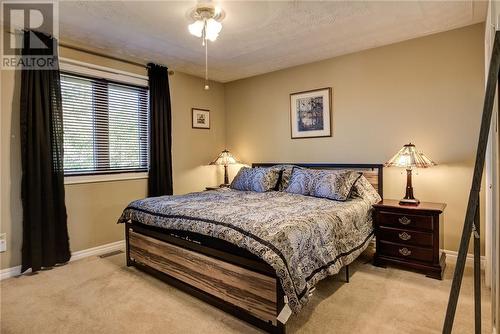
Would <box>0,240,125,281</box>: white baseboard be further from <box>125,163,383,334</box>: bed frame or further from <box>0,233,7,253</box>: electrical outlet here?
<box>125,163,383,334</box>: bed frame

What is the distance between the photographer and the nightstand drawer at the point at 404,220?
2.74 meters

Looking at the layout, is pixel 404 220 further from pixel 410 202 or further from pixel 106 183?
pixel 106 183

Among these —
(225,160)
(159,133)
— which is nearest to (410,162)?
(225,160)

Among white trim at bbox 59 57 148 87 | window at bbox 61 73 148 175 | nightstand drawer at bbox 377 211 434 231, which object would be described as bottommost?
nightstand drawer at bbox 377 211 434 231

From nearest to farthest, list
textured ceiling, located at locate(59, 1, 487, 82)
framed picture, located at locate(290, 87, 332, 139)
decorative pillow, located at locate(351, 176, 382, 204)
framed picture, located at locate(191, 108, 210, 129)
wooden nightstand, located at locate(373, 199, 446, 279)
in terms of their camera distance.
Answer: textured ceiling, located at locate(59, 1, 487, 82), wooden nightstand, located at locate(373, 199, 446, 279), decorative pillow, located at locate(351, 176, 382, 204), framed picture, located at locate(290, 87, 332, 139), framed picture, located at locate(191, 108, 210, 129)

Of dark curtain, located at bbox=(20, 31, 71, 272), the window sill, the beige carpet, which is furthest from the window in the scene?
the beige carpet

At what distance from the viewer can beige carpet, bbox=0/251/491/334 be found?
2.00 meters

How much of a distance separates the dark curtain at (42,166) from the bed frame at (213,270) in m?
0.78

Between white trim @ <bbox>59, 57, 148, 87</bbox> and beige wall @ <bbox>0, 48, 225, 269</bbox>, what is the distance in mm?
61

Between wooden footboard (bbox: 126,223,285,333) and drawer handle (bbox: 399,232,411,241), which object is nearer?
wooden footboard (bbox: 126,223,285,333)

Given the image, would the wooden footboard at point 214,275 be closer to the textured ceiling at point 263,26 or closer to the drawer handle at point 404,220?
the drawer handle at point 404,220

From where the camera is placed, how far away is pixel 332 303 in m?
2.28

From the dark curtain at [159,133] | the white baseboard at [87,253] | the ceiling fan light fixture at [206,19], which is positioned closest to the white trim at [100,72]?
the dark curtain at [159,133]

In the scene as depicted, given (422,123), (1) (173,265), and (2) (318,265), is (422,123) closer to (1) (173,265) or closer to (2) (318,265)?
(2) (318,265)
